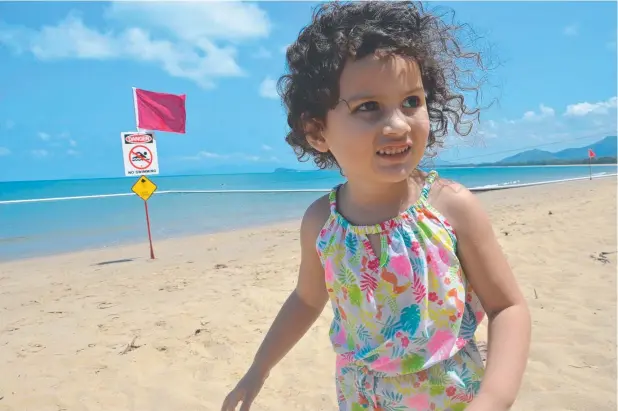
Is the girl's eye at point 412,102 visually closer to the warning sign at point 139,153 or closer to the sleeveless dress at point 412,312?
the sleeveless dress at point 412,312

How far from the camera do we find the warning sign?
754cm

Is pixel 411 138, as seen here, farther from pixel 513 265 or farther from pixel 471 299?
pixel 513 265

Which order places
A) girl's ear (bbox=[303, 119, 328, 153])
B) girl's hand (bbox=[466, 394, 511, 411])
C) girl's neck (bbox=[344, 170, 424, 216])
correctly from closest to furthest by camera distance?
girl's hand (bbox=[466, 394, 511, 411]) < girl's neck (bbox=[344, 170, 424, 216]) < girl's ear (bbox=[303, 119, 328, 153])

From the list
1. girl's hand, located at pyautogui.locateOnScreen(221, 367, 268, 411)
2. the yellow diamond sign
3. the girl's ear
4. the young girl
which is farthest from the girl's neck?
the yellow diamond sign

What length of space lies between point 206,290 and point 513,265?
3.07m

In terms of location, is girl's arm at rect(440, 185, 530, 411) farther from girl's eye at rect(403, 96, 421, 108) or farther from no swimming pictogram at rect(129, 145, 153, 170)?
no swimming pictogram at rect(129, 145, 153, 170)

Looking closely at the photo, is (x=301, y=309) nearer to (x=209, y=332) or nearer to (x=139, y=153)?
(x=209, y=332)

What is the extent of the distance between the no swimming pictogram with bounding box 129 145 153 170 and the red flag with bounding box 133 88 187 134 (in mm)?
353

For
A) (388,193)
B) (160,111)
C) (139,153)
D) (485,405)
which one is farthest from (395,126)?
(160,111)

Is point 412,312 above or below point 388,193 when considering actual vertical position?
below

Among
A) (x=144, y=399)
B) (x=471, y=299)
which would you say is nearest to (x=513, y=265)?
(x=144, y=399)

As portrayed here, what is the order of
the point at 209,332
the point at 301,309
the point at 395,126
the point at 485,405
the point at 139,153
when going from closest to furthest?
the point at 485,405
the point at 395,126
the point at 301,309
the point at 209,332
the point at 139,153

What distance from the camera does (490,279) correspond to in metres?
1.11

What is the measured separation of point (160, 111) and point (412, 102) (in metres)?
7.46
